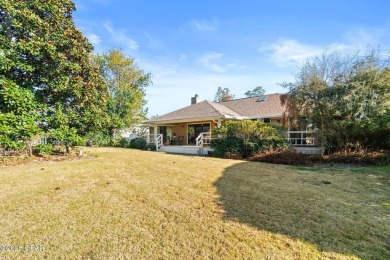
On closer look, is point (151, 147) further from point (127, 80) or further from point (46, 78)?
point (127, 80)

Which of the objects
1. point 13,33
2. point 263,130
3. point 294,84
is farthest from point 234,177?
point 13,33

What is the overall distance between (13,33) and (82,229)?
9.44 metres

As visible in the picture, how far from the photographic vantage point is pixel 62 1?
945 centimetres

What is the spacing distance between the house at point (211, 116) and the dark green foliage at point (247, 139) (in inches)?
130

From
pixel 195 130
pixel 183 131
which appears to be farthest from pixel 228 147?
pixel 183 131

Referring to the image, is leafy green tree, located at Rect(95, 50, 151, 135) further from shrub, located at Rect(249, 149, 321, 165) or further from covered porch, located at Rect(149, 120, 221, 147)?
shrub, located at Rect(249, 149, 321, 165)

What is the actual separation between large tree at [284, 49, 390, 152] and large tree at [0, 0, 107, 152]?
11112 mm

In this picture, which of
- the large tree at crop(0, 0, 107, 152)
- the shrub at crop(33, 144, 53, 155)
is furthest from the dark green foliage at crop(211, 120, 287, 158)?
the shrub at crop(33, 144, 53, 155)

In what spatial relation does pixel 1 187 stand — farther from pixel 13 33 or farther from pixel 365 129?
pixel 365 129

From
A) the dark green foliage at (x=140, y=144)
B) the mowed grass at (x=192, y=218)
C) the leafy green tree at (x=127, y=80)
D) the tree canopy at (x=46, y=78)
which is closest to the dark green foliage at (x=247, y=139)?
the mowed grass at (x=192, y=218)

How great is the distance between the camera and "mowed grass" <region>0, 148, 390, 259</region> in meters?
2.59

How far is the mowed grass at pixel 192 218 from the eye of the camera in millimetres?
2594

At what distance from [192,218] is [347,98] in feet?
32.0

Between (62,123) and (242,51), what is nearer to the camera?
(62,123)
